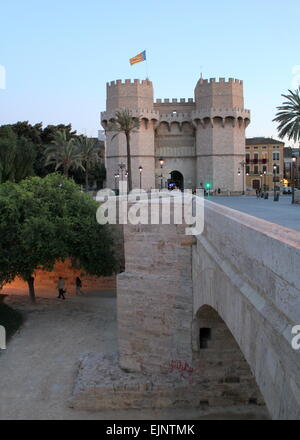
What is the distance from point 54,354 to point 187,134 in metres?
34.9

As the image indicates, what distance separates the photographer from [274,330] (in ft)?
11.4

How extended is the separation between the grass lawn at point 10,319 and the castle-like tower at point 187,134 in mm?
25674

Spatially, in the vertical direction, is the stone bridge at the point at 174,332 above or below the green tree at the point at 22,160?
below

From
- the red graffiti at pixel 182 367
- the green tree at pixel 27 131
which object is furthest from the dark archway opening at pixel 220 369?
the green tree at pixel 27 131

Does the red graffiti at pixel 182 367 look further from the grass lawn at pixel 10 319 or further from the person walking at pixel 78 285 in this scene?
the person walking at pixel 78 285

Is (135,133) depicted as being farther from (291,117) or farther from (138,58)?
(291,117)

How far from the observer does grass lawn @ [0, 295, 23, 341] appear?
54.6 feet

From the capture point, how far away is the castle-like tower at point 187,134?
42.3 metres

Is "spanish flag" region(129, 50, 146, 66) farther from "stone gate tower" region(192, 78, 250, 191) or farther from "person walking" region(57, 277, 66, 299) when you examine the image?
"person walking" region(57, 277, 66, 299)

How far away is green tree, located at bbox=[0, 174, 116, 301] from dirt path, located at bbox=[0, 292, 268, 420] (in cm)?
211

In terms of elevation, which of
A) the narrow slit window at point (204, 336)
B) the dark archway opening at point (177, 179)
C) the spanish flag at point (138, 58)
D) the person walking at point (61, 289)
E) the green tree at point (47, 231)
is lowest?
the person walking at point (61, 289)

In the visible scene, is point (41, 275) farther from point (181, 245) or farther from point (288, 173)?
point (288, 173)
